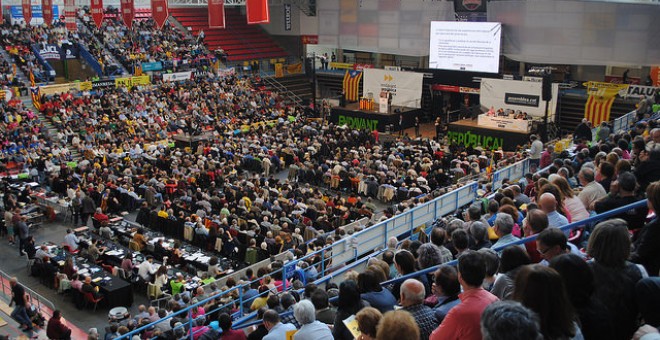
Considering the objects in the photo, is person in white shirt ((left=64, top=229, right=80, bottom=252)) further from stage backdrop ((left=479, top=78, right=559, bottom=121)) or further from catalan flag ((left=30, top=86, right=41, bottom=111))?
stage backdrop ((left=479, top=78, right=559, bottom=121))

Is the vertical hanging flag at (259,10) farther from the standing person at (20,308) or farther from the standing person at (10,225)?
the standing person at (20,308)

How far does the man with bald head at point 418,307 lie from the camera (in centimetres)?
456

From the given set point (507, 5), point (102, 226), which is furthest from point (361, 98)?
point (102, 226)

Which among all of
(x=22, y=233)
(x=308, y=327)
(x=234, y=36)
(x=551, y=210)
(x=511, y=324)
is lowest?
(x=22, y=233)

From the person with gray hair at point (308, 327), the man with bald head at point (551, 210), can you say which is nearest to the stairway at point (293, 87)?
the man with bald head at point (551, 210)

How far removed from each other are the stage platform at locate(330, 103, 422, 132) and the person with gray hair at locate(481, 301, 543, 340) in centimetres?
2810

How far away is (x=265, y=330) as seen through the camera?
6.58 meters

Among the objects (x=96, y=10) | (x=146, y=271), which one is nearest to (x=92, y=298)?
(x=146, y=271)

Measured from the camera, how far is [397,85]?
33.4 m

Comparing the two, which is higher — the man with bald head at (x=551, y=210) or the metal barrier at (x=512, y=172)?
the man with bald head at (x=551, y=210)

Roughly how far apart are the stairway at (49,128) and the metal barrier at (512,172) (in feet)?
55.9

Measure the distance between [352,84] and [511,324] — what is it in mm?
33804

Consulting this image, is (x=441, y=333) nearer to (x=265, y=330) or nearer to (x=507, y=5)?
(x=265, y=330)

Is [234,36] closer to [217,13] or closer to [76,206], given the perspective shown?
[217,13]
